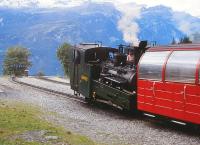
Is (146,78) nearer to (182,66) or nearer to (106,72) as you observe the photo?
(182,66)

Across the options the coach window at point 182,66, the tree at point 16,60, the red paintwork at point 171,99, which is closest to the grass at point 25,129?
the red paintwork at point 171,99

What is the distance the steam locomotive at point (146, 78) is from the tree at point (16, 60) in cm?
8818

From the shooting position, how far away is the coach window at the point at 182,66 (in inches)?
528

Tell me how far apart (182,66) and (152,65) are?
5.66 ft

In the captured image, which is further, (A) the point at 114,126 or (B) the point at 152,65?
(A) the point at 114,126

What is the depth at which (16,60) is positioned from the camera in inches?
4419

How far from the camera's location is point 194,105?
44.0ft

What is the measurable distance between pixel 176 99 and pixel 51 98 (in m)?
11.6

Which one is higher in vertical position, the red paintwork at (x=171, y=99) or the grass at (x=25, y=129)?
the red paintwork at (x=171, y=99)

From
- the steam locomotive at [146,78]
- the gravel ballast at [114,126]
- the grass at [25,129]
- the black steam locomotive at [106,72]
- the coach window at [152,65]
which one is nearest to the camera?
the grass at [25,129]

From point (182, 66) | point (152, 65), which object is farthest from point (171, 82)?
point (152, 65)

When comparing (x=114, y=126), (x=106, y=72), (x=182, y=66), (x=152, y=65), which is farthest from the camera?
(x=106, y=72)

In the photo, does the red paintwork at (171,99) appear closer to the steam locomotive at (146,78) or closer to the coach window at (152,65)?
the steam locomotive at (146,78)

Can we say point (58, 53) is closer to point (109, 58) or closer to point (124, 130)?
point (109, 58)
